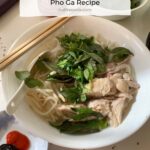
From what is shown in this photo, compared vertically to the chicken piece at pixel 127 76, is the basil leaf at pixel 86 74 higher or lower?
higher

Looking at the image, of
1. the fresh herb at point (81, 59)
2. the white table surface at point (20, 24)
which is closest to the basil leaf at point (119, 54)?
the fresh herb at point (81, 59)

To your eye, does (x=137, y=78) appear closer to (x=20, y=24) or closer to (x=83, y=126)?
(x=83, y=126)

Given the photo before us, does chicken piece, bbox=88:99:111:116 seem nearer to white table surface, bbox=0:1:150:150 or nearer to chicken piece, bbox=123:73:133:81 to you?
chicken piece, bbox=123:73:133:81

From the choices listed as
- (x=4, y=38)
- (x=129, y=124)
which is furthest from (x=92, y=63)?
(x=4, y=38)

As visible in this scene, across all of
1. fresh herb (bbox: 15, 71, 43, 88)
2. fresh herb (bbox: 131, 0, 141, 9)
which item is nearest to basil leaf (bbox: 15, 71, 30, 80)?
fresh herb (bbox: 15, 71, 43, 88)

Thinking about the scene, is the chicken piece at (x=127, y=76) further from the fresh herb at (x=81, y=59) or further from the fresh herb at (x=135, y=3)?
the fresh herb at (x=135, y=3)

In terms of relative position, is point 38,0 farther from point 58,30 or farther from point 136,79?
point 136,79
